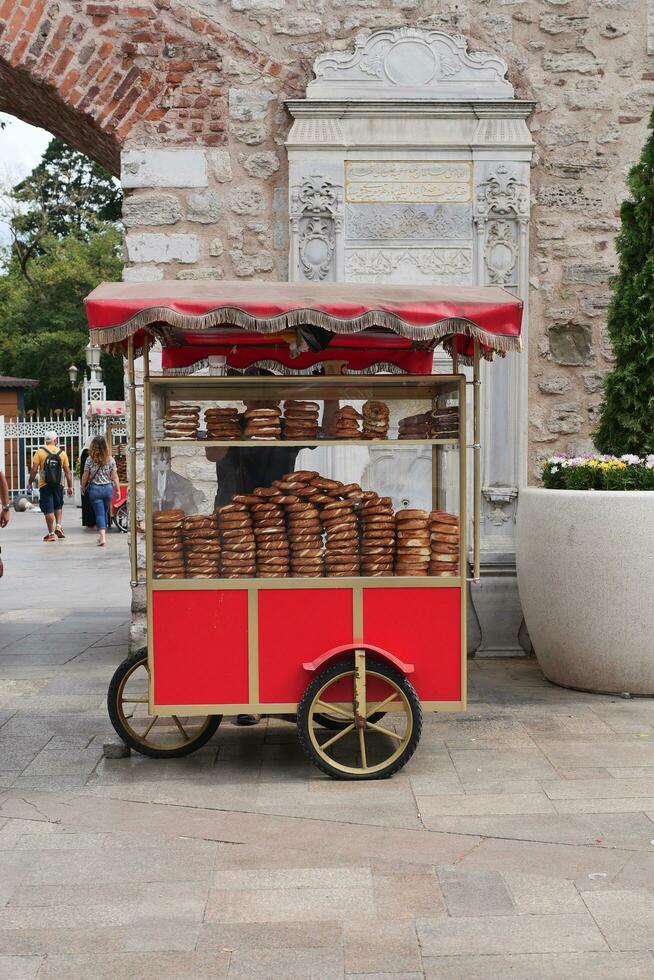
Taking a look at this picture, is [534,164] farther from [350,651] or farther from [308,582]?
[350,651]

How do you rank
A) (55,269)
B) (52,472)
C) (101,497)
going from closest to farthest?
(101,497)
(52,472)
(55,269)

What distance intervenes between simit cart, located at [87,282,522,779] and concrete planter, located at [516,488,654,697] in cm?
142

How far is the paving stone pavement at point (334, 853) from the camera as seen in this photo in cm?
348

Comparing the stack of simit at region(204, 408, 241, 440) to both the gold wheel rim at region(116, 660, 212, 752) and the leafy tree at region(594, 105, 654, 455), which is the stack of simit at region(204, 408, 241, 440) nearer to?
the gold wheel rim at region(116, 660, 212, 752)

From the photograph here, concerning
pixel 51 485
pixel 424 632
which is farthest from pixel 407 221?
pixel 51 485

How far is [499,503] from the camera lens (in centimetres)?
828

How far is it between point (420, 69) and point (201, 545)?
4277mm

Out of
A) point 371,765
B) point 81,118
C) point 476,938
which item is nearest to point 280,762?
point 371,765

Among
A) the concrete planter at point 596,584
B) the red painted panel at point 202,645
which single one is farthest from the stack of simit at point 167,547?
the concrete planter at point 596,584

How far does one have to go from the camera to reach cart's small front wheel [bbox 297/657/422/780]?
537 centimetres

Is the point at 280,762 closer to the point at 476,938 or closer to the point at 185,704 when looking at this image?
the point at 185,704

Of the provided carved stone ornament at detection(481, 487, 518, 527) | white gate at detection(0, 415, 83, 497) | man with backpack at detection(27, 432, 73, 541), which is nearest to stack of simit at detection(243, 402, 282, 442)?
carved stone ornament at detection(481, 487, 518, 527)

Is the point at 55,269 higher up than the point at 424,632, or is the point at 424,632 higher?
the point at 55,269

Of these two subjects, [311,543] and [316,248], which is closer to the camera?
[311,543]
